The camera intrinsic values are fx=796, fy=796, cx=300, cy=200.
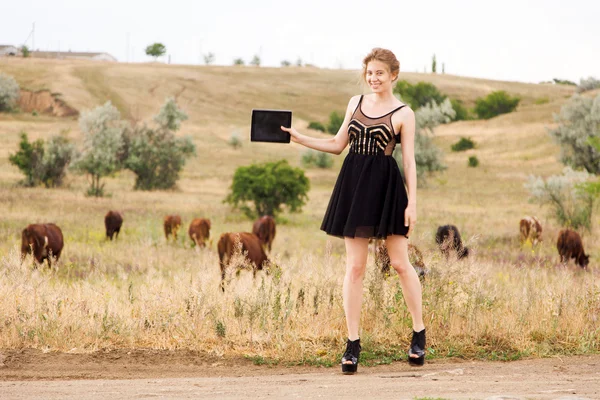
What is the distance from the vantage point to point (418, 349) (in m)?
6.46

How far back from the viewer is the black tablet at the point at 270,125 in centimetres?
639

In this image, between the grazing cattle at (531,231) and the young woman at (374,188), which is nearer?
the young woman at (374,188)

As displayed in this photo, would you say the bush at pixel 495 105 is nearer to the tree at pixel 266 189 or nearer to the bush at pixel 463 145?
the bush at pixel 463 145

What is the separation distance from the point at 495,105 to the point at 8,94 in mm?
57059

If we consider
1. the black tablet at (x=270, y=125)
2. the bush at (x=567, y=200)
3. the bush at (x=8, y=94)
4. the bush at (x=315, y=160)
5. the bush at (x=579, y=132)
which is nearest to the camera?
the black tablet at (x=270, y=125)

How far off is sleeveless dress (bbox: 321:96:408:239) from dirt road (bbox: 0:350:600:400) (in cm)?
115

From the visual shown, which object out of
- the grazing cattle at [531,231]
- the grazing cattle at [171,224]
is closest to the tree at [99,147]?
the grazing cattle at [171,224]

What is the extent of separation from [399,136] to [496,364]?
6.98 feet

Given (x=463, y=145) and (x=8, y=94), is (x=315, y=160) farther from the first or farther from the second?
(x=8, y=94)

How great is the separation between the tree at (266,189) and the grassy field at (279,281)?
723 millimetres

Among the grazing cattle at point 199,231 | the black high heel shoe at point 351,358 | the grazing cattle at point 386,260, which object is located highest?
the grazing cattle at point 386,260

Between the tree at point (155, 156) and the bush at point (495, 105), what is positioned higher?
the bush at point (495, 105)

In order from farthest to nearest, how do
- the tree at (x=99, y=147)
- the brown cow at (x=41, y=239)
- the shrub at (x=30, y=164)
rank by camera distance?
the shrub at (x=30, y=164) < the tree at (x=99, y=147) < the brown cow at (x=41, y=239)

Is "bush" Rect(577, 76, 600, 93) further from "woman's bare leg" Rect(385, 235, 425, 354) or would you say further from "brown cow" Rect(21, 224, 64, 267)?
"woman's bare leg" Rect(385, 235, 425, 354)
